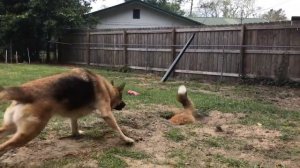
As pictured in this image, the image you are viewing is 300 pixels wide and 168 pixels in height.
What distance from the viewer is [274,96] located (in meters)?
10.8

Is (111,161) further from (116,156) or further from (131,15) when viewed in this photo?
(131,15)

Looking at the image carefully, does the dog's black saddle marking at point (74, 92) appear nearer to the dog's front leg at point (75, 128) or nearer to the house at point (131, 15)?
the dog's front leg at point (75, 128)

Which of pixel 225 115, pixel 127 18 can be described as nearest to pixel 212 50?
pixel 225 115

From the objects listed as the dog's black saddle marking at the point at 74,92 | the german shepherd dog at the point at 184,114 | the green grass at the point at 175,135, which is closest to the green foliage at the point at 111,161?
the dog's black saddle marking at the point at 74,92

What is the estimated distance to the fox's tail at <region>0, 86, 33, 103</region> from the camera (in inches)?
173

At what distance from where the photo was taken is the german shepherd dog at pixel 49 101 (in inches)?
172

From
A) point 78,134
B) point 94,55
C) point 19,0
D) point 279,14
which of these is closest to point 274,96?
point 78,134

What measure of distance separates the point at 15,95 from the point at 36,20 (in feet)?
61.9

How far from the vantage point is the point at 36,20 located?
22.4 m

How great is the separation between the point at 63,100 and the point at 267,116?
14.2 ft

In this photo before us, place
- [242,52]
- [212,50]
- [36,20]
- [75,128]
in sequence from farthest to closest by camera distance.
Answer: [36,20] < [212,50] < [242,52] < [75,128]

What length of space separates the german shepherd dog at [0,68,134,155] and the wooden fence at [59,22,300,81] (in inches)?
330

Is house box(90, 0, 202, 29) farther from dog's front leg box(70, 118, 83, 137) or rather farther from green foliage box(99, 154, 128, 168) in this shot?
green foliage box(99, 154, 128, 168)

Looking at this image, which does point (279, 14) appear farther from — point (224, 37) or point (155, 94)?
point (155, 94)
